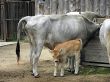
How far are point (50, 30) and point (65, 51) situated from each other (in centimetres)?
65

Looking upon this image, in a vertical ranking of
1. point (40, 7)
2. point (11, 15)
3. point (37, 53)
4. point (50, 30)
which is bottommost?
point (37, 53)

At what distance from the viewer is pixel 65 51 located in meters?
9.62

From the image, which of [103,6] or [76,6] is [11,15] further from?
[103,6]

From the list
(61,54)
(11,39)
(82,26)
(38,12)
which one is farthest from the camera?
(11,39)

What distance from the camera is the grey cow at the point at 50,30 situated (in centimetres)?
966

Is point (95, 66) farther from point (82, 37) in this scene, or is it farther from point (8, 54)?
point (8, 54)

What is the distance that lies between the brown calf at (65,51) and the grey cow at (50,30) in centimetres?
25

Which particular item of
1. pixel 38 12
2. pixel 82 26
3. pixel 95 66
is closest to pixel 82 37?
pixel 82 26

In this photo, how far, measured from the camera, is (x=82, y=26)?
33.5ft

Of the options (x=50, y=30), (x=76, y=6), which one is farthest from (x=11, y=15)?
(x=50, y=30)

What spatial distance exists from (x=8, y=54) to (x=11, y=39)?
188 inches

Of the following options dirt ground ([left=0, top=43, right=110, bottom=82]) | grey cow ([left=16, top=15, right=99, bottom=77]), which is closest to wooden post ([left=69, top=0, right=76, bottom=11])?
dirt ground ([left=0, top=43, right=110, bottom=82])

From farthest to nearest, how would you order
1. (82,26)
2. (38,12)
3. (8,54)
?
(38,12) → (8,54) → (82,26)

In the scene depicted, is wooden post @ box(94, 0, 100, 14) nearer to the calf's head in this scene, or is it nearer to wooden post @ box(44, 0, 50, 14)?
wooden post @ box(44, 0, 50, 14)
